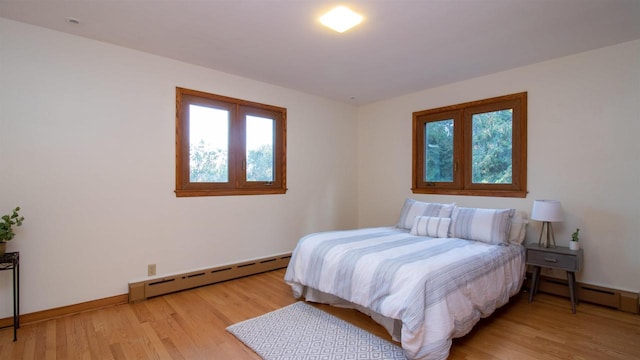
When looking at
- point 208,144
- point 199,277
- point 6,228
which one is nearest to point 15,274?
point 6,228

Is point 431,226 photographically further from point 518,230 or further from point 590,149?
point 590,149

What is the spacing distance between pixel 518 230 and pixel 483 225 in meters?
0.42

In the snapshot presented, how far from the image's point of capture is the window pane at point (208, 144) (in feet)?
11.5

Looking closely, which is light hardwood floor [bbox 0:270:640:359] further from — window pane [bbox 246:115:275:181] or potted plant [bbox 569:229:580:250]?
window pane [bbox 246:115:275:181]

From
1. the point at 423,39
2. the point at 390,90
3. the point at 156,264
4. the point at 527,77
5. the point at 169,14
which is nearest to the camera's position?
the point at 169,14

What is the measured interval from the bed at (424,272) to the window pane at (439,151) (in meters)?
0.75

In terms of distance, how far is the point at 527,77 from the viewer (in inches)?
136

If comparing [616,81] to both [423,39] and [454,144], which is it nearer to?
[454,144]

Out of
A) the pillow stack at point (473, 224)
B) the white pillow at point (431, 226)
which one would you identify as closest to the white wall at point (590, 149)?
the pillow stack at point (473, 224)

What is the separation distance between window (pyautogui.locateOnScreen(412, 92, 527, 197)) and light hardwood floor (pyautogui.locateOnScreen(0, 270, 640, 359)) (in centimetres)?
137

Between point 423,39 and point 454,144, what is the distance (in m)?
1.76

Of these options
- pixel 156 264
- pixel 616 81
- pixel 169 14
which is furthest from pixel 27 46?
pixel 616 81

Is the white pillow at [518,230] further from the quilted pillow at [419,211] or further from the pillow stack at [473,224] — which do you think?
the quilted pillow at [419,211]

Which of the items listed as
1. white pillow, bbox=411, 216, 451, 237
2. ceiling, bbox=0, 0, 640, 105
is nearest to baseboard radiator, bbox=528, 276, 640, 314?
white pillow, bbox=411, 216, 451, 237
